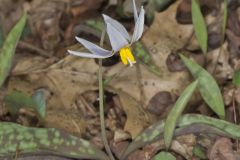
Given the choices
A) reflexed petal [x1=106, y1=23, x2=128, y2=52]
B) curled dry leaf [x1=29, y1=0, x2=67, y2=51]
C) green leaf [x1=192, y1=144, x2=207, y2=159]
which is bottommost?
green leaf [x1=192, y1=144, x2=207, y2=159]

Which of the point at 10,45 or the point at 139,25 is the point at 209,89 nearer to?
the point at 139,25

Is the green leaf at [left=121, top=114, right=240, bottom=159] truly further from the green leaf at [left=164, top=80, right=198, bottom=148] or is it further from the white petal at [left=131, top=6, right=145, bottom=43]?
the white petal at [left=131, top=6, right=145, bottom=43]

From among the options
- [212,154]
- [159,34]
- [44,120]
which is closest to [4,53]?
[44,120]

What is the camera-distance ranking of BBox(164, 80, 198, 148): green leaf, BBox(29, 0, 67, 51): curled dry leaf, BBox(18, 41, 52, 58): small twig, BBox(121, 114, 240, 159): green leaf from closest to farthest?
BBox(164, 80, 198, 148): green leaf, BBox(121, 114, 240, 159): green leaf, BBox(18, 41, 52, 58): small twig, BBox(29, 0, 67, 51): curled dry leaf

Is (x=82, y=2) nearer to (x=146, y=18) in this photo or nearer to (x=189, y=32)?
(x=146, y=18)

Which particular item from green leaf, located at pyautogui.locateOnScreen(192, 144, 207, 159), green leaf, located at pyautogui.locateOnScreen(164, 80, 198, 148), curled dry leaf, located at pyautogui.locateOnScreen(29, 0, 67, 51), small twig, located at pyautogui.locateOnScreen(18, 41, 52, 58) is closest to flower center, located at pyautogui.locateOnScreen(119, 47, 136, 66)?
green leaf, located at pyautogui.locateOnScreen(164, 80, 198, 148)

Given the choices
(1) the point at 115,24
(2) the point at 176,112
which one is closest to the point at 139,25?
(1) the point at 115,24

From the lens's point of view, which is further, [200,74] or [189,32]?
[189,32]
